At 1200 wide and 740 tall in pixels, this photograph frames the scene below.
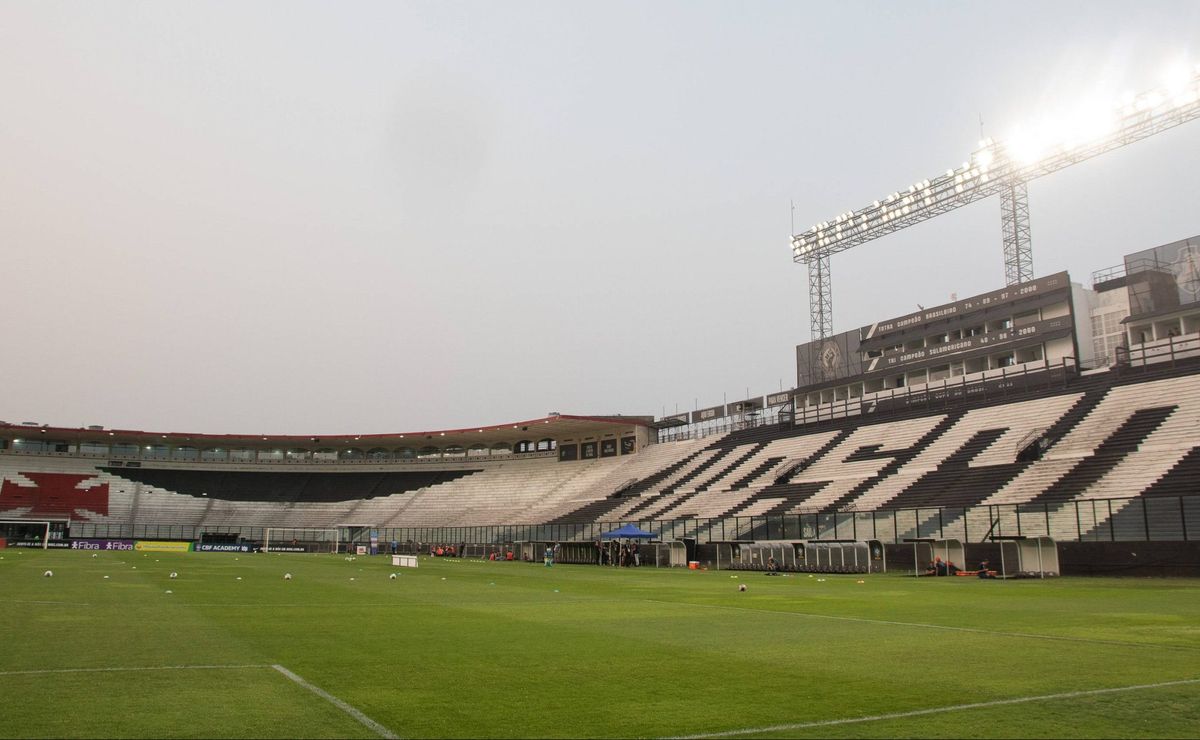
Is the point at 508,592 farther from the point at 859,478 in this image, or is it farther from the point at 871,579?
the point at 859,478

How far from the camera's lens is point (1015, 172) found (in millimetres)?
55906

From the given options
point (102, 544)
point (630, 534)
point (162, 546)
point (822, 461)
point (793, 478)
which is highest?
point (822, 461)

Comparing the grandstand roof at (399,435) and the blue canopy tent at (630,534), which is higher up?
the grandstand roof at (399,435)

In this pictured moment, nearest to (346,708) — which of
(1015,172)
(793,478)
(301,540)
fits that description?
(793,478)

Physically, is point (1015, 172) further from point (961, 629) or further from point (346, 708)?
point (346, 708)

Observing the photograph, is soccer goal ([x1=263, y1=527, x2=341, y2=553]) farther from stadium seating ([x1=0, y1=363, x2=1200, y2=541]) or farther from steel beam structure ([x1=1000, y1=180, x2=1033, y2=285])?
steel beam structure ([x1=1000, y1=180, x2=1033, y2=285])

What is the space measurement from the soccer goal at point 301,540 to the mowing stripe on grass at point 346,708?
231 feet

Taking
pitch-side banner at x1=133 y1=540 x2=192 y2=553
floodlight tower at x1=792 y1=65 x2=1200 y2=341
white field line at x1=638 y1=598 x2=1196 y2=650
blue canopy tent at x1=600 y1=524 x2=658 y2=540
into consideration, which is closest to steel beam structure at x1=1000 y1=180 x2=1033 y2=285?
floodlight tower at x1=792 y1=65 x2=1200 y2=341

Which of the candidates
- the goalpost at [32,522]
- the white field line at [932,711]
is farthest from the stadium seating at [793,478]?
the white field line at [932,711]

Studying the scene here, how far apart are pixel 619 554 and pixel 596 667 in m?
41.2

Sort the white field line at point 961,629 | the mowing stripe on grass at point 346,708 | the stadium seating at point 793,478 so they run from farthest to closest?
the stadium seating at point 793,478 → the white field line at point 961,629 → the mowing stripe on grass at point 346,708

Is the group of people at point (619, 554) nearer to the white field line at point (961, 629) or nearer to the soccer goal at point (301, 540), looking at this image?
the white field line at point (961, 629)

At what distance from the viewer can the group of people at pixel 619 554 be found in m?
49.0

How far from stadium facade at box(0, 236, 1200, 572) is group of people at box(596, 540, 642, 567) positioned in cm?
148
